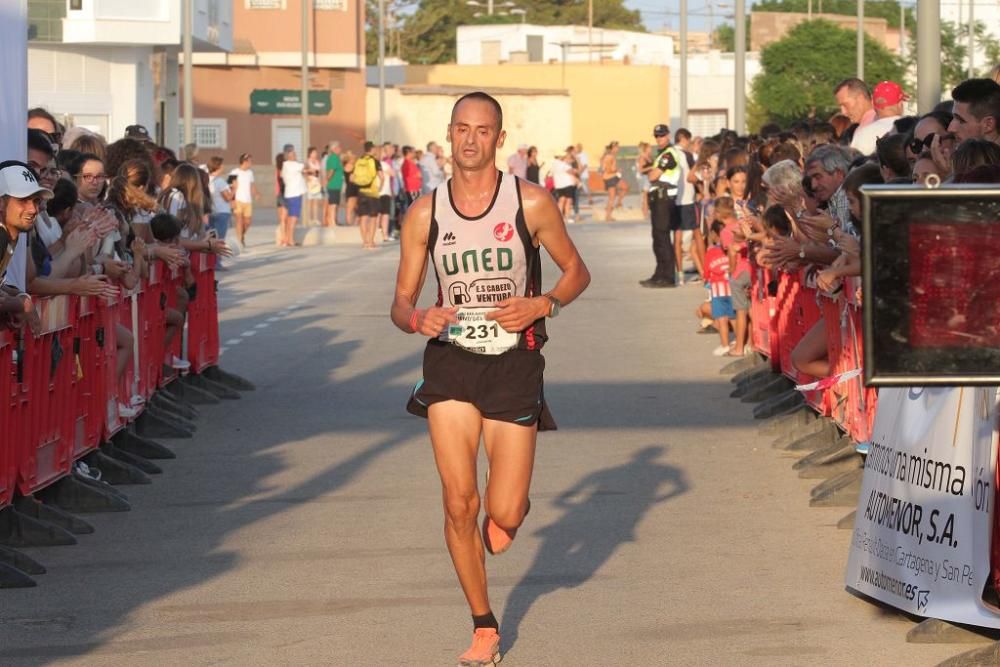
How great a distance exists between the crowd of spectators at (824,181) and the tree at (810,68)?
256 ft

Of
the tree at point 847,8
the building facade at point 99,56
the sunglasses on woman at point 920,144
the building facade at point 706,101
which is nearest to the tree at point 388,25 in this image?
the building facade at point 706,101

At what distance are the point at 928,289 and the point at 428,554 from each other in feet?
14.6

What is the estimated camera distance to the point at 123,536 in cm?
951

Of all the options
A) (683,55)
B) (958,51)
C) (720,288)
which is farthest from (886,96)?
(958,51)

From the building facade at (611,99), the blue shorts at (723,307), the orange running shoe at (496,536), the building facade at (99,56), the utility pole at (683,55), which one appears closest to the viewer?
the orange running shoe at (496,536)

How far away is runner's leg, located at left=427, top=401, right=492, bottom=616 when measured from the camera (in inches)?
273

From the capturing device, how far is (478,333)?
692cm

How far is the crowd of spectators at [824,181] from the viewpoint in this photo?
8.91 m

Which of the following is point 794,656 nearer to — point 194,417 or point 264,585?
point 264,585

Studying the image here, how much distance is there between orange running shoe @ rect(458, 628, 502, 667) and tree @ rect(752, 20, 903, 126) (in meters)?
93.1

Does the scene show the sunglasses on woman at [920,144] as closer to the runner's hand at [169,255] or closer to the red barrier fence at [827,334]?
the red barrier fence at [827,334]

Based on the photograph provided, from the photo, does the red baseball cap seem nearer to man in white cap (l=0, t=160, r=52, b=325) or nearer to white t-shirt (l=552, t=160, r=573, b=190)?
man in white cap (l=0, t=160, r=52, b=325)

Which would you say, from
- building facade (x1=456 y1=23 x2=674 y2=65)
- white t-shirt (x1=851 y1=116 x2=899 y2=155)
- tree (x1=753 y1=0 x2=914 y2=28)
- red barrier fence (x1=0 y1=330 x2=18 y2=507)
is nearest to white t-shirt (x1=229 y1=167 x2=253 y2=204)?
white t-shirt (x1=851 y1=116 x2=899 y2=155)

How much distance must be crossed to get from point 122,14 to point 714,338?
3054cm
